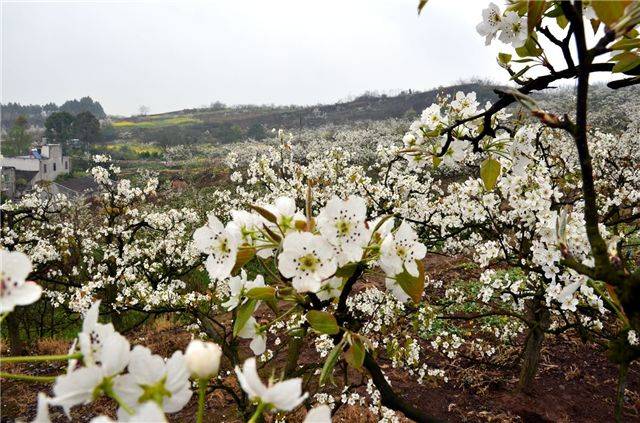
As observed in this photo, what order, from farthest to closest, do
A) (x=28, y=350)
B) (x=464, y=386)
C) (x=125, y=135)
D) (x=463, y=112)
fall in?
1. (x=125, y=135)
2. (x=28, y=350)
3. (x=464, y=386)
4. (x=463, y=112)

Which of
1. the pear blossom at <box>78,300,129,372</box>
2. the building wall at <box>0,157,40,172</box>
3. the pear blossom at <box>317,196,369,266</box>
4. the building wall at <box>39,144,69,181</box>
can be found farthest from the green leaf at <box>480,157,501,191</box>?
the building wall at <box>0,157,40,172</box>

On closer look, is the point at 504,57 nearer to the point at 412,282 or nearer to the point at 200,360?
the point at 412,282

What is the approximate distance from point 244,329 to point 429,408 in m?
3.99

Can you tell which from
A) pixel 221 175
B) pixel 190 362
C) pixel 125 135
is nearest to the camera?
pixel 190 362

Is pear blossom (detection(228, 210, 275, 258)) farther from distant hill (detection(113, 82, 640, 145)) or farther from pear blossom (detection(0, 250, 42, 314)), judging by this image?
distant hill (detection(113, 82, 640, 145))

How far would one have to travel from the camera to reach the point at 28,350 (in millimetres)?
7141

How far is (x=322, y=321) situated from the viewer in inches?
30.8

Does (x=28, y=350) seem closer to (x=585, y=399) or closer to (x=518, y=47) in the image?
(x=585, y=399)

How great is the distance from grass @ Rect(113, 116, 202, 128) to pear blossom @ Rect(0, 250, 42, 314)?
57144mm

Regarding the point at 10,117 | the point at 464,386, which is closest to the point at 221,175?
the point at 464,386

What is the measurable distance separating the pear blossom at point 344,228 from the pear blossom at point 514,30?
0.73 meters

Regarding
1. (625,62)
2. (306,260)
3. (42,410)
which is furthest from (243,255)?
(625,62)

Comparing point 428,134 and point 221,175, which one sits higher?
point 428,134

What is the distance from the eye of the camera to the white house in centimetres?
3011
